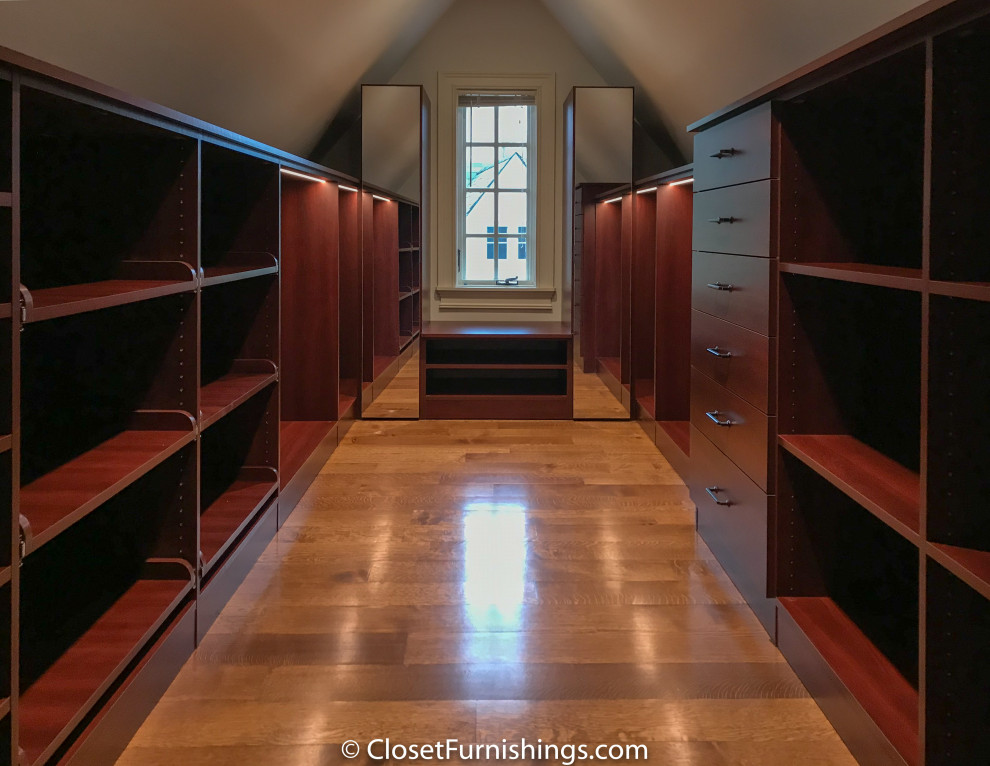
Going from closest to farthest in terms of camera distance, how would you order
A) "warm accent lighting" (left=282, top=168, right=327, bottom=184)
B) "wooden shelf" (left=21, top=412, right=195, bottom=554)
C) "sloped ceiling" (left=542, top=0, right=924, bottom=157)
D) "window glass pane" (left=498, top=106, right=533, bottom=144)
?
1. "wooden shelf" (left=21, top=412, right=195, bottom=554)
2. "sloped ceiling" (left=542, top=0, right=924, bottom=157)
3. "warm accent lighting" (left=282, top=168, right=327, bottom=184)
4. "window glass pane" (left=498, top=106, right=533, bottom=144)

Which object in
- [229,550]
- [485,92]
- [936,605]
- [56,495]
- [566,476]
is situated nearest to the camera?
[936,605]

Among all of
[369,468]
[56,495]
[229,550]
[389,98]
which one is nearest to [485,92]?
[389,98]

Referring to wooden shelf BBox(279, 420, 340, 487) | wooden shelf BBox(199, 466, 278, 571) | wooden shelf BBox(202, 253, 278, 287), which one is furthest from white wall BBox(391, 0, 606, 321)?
wooden shelf BBox(199, 466, 278, 571)

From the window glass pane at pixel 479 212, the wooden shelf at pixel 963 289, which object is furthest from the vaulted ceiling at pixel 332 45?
the wooden shelf at pixel 963 289

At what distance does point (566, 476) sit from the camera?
403cm

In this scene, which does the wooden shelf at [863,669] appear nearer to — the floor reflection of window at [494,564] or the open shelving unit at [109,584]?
the floor reflection of window at [494,564]

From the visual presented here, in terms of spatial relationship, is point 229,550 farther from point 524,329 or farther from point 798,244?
point 524,329

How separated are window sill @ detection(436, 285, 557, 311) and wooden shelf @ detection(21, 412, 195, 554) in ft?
14.0

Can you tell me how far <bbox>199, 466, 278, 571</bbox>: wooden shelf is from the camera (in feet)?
8.39

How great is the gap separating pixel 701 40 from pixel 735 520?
8.94 feet

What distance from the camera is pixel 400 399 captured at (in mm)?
5758

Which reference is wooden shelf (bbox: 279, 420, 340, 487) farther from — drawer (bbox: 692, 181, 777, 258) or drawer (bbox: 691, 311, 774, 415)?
drawer (bbox: 692, 181, 777, 258)

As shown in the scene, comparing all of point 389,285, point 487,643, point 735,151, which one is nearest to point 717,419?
point 735,151

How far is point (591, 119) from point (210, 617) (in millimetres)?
3842
